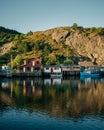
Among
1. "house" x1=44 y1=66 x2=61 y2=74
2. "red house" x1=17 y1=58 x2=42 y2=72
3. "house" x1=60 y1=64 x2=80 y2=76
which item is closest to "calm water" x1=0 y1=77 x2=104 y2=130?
"red house" x1=17 y1=58 x2=42 y2=72

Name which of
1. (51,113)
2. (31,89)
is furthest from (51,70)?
(51,113)

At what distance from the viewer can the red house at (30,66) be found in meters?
142

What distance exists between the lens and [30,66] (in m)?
142

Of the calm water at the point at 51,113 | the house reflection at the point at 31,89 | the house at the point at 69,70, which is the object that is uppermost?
the house at the point at 69,70

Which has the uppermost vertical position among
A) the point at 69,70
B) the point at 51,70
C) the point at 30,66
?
the point at 30,66

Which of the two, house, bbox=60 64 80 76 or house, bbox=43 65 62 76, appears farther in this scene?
house, bbox=60 64 80 76

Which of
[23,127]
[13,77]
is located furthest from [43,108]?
[13,77]

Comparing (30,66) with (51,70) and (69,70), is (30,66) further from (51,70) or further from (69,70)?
(69,70)

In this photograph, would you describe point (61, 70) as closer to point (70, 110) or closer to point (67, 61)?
point (67, 61)

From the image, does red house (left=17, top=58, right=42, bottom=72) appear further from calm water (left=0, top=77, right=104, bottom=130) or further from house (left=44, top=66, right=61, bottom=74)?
calm water (left=0, top=77, right=104, bottom=130)

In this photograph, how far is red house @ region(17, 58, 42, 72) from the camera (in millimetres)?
142000

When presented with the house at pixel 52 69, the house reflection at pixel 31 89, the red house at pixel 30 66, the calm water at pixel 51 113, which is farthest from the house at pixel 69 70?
the calm water at pixel 51 113

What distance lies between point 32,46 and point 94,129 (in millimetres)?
154333

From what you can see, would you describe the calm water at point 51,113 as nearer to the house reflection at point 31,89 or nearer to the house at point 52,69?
the house reflection at point 31,89
